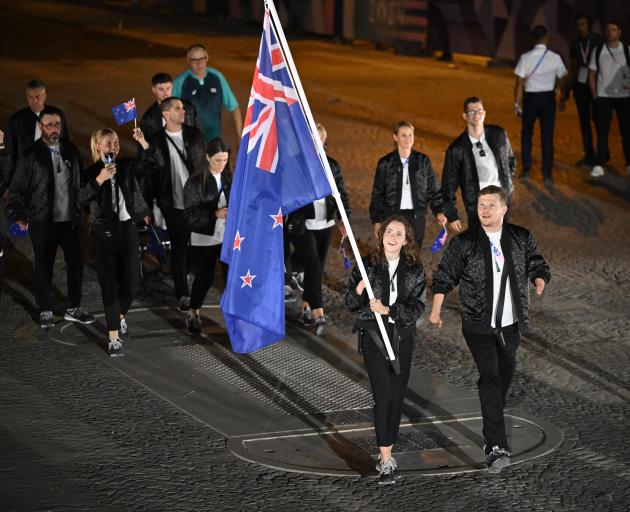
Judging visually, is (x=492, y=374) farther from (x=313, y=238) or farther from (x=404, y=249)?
(x=313, y=238)

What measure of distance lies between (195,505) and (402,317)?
1784 millimetres

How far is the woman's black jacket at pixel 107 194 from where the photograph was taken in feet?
35.4

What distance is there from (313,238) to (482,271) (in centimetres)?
318

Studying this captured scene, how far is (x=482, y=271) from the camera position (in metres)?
8.52

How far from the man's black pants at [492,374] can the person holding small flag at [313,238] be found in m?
2.97

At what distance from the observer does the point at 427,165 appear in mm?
11617

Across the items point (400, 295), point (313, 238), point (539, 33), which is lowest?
point (313, 238)

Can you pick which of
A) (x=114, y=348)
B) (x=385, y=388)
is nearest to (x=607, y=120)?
(x=114, y=348)

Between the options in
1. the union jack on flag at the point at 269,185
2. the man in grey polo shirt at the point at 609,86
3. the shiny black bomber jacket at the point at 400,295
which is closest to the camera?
the shiny black bomber jacket at the point at 400,295

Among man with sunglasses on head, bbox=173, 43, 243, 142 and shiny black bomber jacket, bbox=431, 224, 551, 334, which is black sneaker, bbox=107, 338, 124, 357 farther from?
man with sunglasses on head, bbox=173, 43, 243, 142

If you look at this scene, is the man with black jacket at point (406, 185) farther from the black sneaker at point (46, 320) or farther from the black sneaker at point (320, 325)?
the black sneaker at point (46, 320)

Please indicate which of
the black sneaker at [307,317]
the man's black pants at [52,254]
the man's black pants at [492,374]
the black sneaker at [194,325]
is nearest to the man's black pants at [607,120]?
the black sneaker at [307,317]

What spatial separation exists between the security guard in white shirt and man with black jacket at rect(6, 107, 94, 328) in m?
7.35

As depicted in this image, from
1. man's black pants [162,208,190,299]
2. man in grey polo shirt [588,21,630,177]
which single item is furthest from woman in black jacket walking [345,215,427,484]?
man in grey polo shirt [588,21,630,177]
